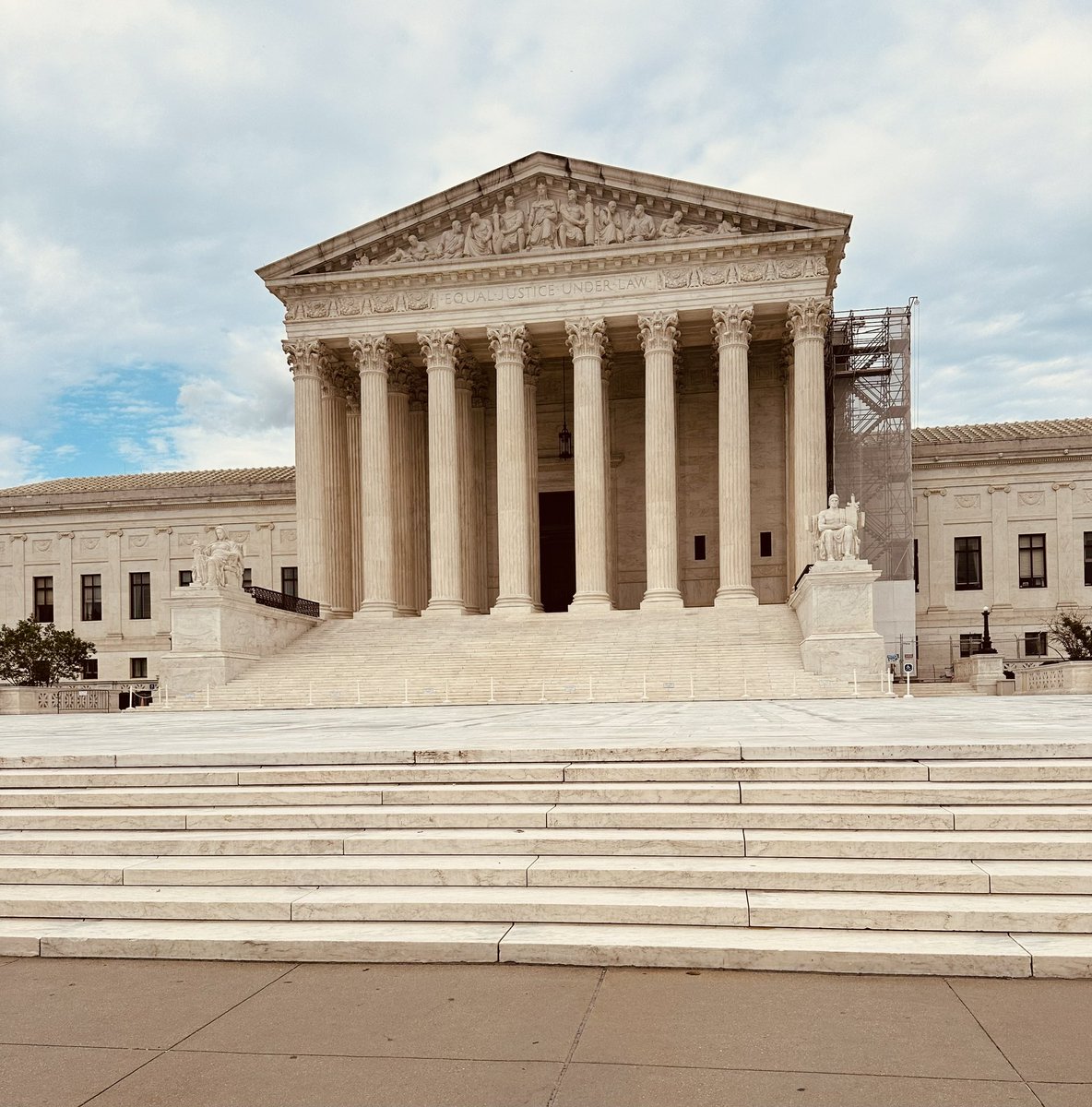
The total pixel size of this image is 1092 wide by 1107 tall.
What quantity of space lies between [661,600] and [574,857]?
31.4 metres

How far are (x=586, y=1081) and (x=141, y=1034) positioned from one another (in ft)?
8.93

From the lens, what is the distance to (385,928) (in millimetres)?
8055

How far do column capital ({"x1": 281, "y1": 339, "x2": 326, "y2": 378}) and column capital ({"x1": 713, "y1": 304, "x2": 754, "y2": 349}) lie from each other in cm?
1596

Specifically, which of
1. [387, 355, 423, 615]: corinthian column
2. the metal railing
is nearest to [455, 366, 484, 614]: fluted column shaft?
[387, 355, 423, 615]: corinthian column

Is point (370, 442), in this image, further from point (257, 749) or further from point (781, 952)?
point (781, 952)

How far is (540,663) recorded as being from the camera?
33.9 meters

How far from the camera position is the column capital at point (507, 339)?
42438mm

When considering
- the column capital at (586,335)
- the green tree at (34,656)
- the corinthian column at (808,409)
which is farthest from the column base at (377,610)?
the corinthian column at (808,409)

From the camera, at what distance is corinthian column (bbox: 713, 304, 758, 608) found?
40906 mm

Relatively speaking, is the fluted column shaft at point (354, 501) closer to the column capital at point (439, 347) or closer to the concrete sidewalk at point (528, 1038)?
the column capital at point (439, 347)

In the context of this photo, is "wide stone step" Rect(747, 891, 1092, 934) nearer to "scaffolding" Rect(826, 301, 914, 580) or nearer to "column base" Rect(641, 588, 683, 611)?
"column base" Rect(641, 588, 683, 611)

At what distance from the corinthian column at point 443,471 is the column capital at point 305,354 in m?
4.28

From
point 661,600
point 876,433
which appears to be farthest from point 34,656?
point 876,433

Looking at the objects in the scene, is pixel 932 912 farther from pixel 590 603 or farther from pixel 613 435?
pixel 613 435
